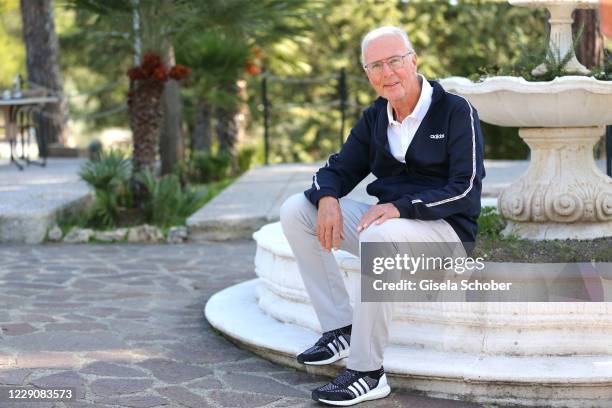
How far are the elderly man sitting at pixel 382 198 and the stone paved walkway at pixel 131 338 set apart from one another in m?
0.21

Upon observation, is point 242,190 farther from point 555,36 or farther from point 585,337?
point 585,337

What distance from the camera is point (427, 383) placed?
417 centimetres

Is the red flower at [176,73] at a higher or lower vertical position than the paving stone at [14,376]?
higher

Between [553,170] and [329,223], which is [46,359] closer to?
[329,223]

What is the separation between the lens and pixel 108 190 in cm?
912

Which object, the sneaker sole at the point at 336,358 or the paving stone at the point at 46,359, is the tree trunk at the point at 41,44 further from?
the sneaker sole at the point at 336,358

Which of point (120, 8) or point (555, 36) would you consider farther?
point (120, 8)

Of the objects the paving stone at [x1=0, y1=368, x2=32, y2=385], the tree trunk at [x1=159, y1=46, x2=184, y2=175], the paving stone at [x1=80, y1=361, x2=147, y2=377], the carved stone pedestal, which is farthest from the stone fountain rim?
the tree trunk at [x1=159, y1=46, x2=184, y2=175]

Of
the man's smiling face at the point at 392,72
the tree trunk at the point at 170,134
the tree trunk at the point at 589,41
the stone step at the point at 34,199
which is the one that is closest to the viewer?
the man's smiling face at the point at 392,72

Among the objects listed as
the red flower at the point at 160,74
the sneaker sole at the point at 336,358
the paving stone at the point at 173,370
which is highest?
the red flower at the point at 160,74

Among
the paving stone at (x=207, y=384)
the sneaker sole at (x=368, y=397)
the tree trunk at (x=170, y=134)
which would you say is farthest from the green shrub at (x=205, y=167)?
the sneaker sole at (x=368, y=397)

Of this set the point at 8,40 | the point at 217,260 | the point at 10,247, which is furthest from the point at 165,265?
the point at 8,40

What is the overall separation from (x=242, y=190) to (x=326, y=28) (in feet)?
33.6

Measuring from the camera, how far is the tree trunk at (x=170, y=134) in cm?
1189
